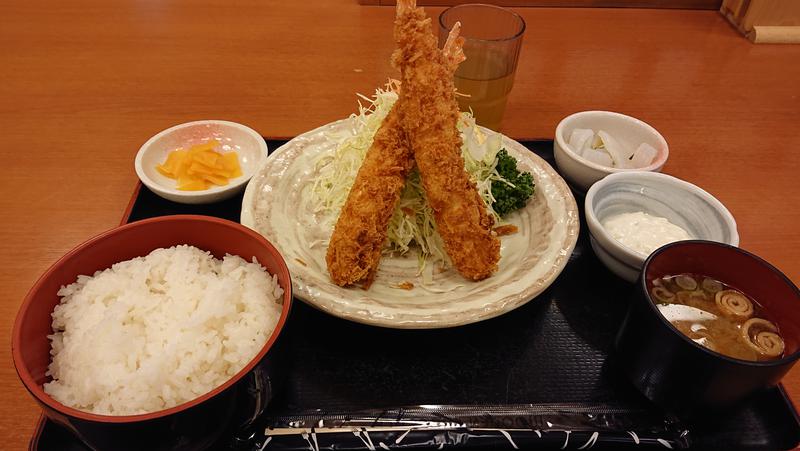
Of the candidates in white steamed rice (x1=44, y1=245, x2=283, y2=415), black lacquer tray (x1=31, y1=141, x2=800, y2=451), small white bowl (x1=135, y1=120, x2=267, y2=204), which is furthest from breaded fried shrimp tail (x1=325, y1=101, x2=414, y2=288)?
small white bowl (x1=135, y1=120, x2=267, y2=204)

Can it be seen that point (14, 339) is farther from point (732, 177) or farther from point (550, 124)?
point (732, 177)

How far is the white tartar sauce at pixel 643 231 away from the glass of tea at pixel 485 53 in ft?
2.88

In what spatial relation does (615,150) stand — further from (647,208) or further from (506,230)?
(506,230)

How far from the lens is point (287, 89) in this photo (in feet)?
9.21

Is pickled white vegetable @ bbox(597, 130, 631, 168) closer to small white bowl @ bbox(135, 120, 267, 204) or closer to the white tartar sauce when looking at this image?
the white tartar sauce

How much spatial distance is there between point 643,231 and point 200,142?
1901 millimetres

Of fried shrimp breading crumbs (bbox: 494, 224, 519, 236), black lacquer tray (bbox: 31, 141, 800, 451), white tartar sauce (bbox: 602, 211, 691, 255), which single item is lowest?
black lacquer tray (bbox: 31, 141, 800, 451)

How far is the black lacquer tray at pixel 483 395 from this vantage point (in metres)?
1.30

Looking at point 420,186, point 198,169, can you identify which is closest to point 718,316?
point 420,186

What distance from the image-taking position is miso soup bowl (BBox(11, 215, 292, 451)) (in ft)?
3.47

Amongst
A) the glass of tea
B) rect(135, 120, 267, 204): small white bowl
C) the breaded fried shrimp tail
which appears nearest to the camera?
the breaded fried shrimp tail

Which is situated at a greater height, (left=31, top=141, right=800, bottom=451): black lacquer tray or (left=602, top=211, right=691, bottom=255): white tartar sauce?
(left=602, top=211, right=691, bottom=255): white tartar sauce

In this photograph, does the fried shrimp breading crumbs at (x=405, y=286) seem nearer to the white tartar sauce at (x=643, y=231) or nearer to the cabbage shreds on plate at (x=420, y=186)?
the cabbage shreds on plate at (x=420, y=186)

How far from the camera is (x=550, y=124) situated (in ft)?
8.66
